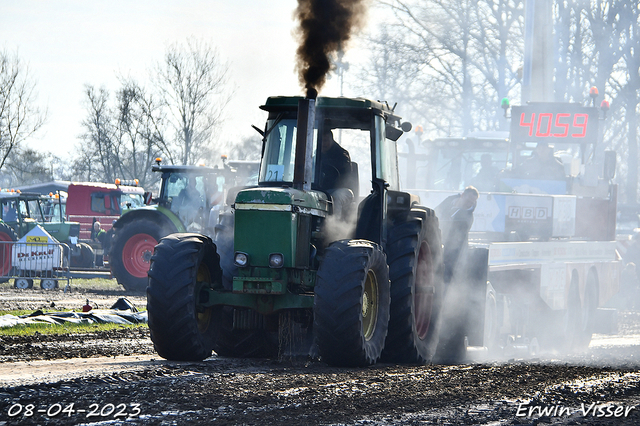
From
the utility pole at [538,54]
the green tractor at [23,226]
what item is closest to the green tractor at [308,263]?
the green tractor at [23,226]

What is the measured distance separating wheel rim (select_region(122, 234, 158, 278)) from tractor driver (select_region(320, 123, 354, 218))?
10410 millimetres

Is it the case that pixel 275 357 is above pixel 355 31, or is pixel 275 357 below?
below

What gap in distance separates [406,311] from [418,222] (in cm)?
95

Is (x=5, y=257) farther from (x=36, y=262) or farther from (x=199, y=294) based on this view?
(x=199, y=294)

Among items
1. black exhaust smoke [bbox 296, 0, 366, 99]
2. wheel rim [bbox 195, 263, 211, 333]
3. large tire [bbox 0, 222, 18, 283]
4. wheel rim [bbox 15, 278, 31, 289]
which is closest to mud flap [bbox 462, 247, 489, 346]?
black exhaust smoke [bbox 296, 0, 366, 99]

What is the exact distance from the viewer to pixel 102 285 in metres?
19.5

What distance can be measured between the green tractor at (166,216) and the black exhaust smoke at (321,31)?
8904 millimetres

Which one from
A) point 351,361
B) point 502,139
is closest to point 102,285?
point 502,139

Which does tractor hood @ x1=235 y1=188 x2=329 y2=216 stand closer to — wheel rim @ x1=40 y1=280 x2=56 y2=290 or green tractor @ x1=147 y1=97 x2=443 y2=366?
green tractor @ x1=147 y1=97 x2=443 y2=366

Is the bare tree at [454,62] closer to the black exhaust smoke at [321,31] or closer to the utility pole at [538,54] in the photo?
the utility pole at [538,54]

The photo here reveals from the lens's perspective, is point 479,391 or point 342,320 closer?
point 479,391

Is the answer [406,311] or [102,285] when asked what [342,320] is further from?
[102,285]

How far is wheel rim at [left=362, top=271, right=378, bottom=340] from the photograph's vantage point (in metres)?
7.02

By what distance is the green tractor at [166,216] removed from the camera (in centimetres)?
1744
